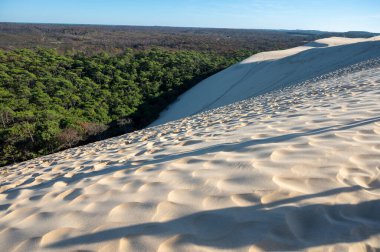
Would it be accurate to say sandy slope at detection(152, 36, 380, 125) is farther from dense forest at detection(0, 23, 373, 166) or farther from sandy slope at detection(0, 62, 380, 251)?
sandy slope at detection(0, 62, 380, 251)

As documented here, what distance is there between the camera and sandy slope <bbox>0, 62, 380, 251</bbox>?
5.37ft

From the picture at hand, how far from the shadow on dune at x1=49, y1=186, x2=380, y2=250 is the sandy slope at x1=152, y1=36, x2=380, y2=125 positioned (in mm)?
16838

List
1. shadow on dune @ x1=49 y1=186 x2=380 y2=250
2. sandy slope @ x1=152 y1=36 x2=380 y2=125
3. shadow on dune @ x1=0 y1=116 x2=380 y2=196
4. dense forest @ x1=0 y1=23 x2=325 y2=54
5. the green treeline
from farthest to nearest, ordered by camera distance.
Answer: dense forest @ x1=0 y1=23 x2=325 y2=54 → sandy slope @ x1=152 y1=36 x2=380 y2=125 → the green treeline → shadow on dune @ x1=0 y1=116 x2=380 y2=196 → shadow on dune @ x1=49 y1=186 x2=380 y2=250

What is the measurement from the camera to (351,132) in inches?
123

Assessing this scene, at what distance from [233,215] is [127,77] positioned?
29.0 m

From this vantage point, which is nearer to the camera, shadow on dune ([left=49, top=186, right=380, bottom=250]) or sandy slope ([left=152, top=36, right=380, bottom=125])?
shadow on dune ([left=49, top=186, right=380, bottom=250])

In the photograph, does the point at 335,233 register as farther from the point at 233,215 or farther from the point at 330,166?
the point at 330,166

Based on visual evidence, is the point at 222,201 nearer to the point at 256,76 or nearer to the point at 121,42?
the point at 256,76

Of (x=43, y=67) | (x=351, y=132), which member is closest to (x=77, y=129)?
(x=351, y=132)

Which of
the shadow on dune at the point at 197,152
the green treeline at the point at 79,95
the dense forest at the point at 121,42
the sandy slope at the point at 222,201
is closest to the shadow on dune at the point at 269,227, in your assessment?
the sandy slope at the point at 222,201

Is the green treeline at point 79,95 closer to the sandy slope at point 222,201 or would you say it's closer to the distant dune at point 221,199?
the distant dune at point 221,199

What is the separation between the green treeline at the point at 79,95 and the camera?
1423 cm

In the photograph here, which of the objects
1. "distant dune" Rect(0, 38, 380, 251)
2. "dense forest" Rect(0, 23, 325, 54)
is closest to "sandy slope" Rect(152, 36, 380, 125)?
"distant dune" Rect(0, 38, 380, 251)

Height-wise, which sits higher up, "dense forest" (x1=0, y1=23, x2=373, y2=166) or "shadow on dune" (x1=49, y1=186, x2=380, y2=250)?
"shadow on dune" (x1=49, y1=186, x2=380, y2=250)
